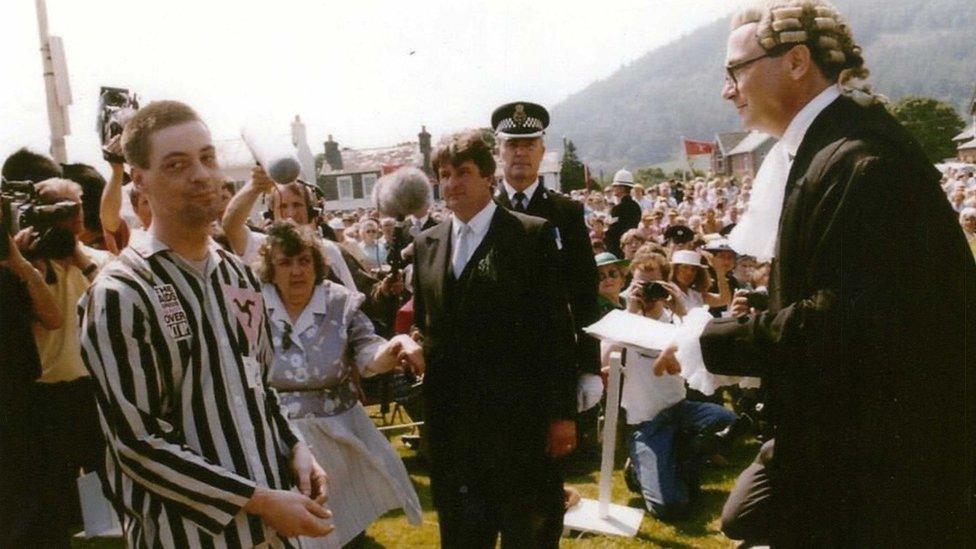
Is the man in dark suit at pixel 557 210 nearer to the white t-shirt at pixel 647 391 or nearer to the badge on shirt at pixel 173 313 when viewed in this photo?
Result: the white t-shirt at pixel 647 391

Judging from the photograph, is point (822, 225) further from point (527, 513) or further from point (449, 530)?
point (449, 530)

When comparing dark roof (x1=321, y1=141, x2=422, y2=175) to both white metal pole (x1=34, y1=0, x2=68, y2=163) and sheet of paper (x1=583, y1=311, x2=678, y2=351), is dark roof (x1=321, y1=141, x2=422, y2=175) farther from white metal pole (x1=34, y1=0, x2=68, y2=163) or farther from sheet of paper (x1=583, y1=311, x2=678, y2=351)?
sheet of paper (x1=583, y1=311, x2=678, y2=351)

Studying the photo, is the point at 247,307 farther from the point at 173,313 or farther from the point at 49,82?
the point at 49,82

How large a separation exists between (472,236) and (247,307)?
1.23 metres

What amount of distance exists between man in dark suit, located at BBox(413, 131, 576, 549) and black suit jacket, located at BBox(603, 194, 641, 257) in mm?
8189

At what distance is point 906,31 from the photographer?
124 metres

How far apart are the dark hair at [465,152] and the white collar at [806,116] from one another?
4.65 feet

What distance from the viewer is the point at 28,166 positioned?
575 centimetres

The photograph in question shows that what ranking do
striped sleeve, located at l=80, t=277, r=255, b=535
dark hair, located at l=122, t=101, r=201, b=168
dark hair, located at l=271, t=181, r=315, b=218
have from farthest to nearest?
1. dark hair, located at l=271, t=181, r=315, b=218
2. dark hair, located at l=122, t=101, r=201, b=168
3. striped sleeve, located at l=80, t=277, r=255, b=535

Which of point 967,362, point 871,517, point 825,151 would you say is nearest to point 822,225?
point 825,151

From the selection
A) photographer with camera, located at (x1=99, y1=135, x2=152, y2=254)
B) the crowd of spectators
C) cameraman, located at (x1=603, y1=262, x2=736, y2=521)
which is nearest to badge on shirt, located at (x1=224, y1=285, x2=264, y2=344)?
the crowd of spectators

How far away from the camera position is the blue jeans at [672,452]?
5.61 m

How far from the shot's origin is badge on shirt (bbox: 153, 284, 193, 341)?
2098mm

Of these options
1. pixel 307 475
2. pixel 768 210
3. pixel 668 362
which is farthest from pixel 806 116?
pixel 307 475
